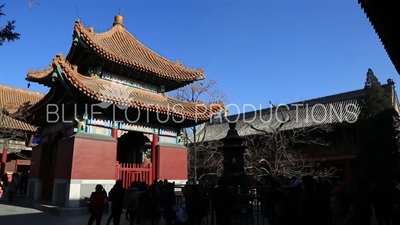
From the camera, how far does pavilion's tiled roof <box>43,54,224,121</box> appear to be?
37.0 ft

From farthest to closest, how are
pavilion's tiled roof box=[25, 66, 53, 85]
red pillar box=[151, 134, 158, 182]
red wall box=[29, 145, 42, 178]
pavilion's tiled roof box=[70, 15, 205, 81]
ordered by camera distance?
pavilion's tiled roof box=[25, 66, 53, 85] < red wall box=[29, 145, 42, 178] < red pillar box=[151, 134, 158, 182] < pavilion's tiled roof box=[70, 15, 205, 81]

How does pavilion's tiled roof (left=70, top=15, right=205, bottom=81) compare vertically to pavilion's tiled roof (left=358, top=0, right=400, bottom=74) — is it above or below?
above

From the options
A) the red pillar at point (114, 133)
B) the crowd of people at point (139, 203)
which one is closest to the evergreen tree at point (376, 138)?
the red pillar at point (114, 133)

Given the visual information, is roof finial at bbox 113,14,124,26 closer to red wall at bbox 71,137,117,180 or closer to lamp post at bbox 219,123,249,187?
red wall at bbox 71,137,117,180

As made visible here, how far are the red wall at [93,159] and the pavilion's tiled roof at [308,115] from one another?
42.5ft

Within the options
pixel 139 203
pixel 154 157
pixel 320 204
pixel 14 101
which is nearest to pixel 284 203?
pixel 320 204

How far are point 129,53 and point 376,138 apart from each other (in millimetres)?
14638

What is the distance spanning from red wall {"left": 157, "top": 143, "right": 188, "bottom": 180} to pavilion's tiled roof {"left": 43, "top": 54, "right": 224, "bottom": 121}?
1.68m

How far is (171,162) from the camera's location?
47.4ft

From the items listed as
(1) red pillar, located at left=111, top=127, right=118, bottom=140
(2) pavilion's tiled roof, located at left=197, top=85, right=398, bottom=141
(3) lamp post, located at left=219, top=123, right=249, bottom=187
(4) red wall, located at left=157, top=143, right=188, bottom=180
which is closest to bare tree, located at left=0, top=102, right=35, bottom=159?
(1) red pillar, located at left=111, top=127, right=118, bottom=140

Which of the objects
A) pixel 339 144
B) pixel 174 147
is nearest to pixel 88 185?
pixel 174 147

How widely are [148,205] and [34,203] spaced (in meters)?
7.90

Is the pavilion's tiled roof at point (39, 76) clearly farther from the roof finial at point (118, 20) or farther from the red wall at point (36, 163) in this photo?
the roof finial at point (118, 20)

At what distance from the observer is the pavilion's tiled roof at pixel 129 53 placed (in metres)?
12.8
